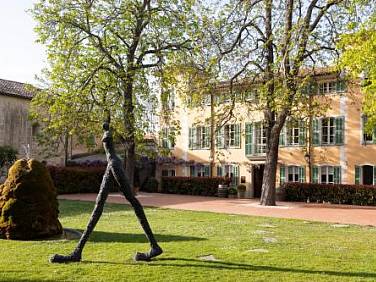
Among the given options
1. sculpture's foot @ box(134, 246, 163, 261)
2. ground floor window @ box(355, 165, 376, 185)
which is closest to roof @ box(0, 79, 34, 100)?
ground floor window @ box(355, 165, 376, 185)

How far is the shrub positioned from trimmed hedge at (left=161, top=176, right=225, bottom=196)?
0.53 m

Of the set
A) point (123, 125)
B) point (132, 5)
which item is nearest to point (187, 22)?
point (132, 5)

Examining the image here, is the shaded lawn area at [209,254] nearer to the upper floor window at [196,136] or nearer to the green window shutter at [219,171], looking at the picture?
the green window shutter at [219,171]

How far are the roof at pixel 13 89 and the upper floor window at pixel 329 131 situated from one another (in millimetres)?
20682

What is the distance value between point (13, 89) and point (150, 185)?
1249cm

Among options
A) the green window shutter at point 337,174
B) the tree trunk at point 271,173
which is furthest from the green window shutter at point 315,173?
the tree trunk at point 271,173

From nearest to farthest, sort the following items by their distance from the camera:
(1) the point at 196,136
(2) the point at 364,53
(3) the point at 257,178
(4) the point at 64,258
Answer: (4) the point at 64,258 < (2) the point at 364,53 < (3) the point at 257,178 < (1) the point at 196,136

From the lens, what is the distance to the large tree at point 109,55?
24234mm

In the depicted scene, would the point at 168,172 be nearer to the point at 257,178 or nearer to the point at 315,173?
the point at 257,178

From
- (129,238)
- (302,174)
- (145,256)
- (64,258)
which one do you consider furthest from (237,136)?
(64,258)

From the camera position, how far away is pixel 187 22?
25.9m

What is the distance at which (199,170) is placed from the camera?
118 ft

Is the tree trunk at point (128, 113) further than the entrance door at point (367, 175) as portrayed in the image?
No

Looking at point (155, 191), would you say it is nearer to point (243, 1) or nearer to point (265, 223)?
point (243, 1)
